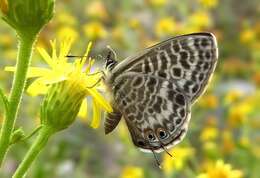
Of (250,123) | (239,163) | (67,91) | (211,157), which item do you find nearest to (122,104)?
(67,91)

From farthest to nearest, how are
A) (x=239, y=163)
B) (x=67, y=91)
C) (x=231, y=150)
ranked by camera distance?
(x=239, y=163) → (x=231, y=150) → (x=67, y=91)

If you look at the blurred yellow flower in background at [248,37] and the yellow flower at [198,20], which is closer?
the yellow flower at [198,20]

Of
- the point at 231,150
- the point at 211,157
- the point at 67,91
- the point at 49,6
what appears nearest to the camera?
the point at 49,6

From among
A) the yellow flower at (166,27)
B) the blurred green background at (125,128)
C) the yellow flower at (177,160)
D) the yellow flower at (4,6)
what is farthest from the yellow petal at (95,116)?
the yellow flower at (166,27)

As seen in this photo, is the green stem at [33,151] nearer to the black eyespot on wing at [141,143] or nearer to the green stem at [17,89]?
the green stem at [17,89]

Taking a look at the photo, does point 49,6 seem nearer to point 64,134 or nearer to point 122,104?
point 122,104

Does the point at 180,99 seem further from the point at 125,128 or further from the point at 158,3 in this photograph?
the point at 158,3

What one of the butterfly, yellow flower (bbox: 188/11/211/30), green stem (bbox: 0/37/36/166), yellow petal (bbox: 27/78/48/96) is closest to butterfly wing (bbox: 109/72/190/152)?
the butterfly
